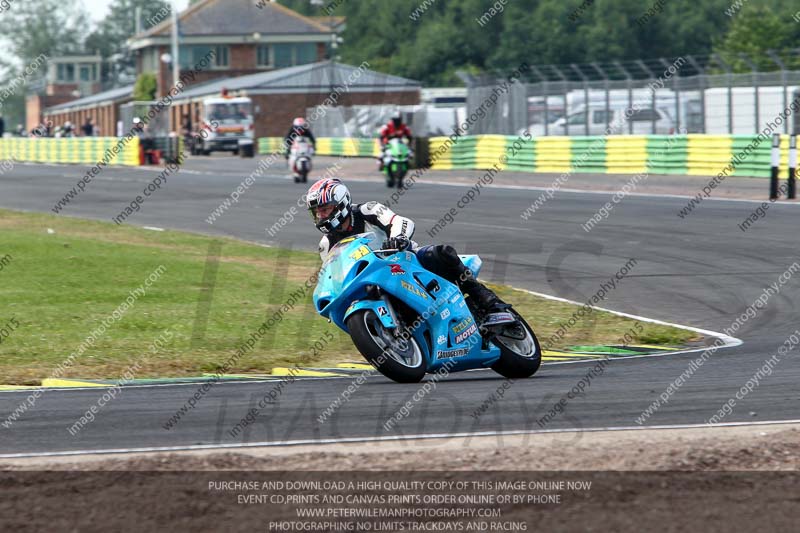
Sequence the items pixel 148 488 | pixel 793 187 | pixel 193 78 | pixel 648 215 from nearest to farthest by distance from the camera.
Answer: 1. pixel 148 488
2. pixel 648 215
3. pixel 793 187
4. pixel 193 78

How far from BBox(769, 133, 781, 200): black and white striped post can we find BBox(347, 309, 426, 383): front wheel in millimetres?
15895

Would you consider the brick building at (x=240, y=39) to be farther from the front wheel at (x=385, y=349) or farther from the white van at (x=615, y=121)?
the front wheel at (x=385, y=349)

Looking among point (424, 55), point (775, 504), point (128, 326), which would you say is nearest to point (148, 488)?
point (775, 504)

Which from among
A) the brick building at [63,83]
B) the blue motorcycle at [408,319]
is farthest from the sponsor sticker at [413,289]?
the brick building at [63,83]

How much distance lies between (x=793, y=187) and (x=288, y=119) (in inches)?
2071

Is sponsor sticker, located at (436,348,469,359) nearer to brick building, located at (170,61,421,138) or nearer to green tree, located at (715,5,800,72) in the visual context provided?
brick building, located at (170,61,421,138)

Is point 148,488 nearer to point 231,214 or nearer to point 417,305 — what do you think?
point 417,305

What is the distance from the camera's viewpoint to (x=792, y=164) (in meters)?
24.1

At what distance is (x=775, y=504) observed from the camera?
5.44 m

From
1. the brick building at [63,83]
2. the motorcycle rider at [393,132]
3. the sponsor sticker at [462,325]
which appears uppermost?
the brick building at [63,83]

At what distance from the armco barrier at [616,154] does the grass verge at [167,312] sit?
Answer: 13201 millimetres

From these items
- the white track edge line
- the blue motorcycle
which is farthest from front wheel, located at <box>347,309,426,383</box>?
the white track edge line

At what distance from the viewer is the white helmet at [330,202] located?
899 centimetres

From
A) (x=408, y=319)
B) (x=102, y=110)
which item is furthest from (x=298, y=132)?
(x=102, y=110)
